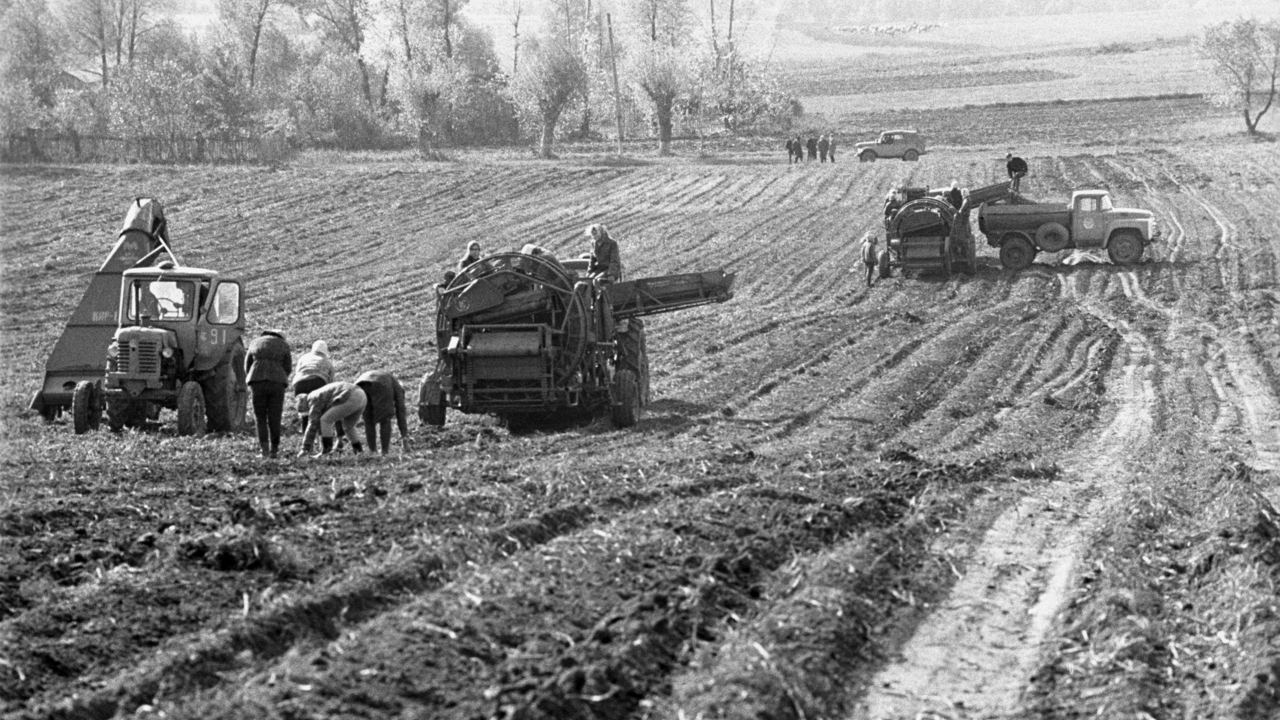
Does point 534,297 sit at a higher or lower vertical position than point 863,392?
higher

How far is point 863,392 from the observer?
60.0 ft

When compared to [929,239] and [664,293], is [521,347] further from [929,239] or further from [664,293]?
[929,239]

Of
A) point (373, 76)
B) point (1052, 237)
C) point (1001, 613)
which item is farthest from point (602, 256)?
point (373, 76)

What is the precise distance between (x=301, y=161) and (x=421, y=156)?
A: 6.17 metres

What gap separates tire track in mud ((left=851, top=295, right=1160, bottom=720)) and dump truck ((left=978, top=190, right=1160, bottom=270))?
19.6 meters

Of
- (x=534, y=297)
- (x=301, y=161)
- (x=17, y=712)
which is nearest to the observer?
(x=17, y=712)

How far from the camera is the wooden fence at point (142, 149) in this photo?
5044 cm

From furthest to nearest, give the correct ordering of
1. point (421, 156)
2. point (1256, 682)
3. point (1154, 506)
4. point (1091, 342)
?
point (421, 156) → point (1091, 342) → point (1154, 506) → point (1256, 682)

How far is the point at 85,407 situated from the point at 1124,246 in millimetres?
22629

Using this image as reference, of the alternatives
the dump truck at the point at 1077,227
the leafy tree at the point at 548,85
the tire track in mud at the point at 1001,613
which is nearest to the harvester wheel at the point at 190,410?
the tire track in mud at the point at 1001,613

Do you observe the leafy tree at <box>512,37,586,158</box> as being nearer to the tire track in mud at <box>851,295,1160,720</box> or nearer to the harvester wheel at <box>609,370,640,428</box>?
the harvester wheel at <box>609,370,640,428</box>

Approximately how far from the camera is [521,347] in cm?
1559

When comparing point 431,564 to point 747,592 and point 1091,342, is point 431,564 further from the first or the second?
point 1091,342

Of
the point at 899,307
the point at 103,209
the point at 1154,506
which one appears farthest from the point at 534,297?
the point at 103,209
